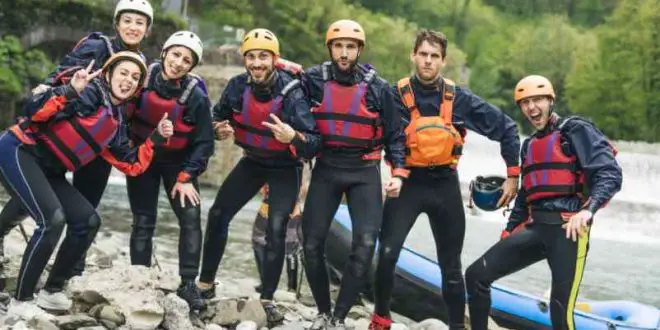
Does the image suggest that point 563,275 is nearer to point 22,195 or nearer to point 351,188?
point 351,188

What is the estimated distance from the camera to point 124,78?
18.2 feet

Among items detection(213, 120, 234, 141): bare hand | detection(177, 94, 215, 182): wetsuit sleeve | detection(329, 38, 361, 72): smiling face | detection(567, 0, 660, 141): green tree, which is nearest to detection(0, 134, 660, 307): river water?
detection(213, 120, 234, 141): bare hand

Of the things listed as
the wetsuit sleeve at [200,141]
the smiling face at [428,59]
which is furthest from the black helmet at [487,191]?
the wetsuit sleeve at [200,141]

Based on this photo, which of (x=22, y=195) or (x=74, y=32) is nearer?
(x=22, y=195)

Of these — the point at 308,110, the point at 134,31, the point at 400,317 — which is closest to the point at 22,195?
the point at 134,31

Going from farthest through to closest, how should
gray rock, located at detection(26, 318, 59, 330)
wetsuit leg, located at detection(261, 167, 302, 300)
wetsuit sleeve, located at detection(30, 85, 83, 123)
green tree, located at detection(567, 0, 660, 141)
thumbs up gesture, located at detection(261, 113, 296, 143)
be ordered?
green tree, located at detection(567, 0, 660, 141), wetsuit leg, located at detection(261, 167, 302, 300), thumbs up gesture, located at detection(261, 113, 296, 143), wetsuit sleeve, located at detection(30, 85, 83, 123), gray rock, located at detection(26, 318, 59, 330)

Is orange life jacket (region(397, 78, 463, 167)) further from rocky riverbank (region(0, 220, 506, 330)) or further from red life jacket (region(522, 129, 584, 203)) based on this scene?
rocky riverbank (region(0, 220, 506, 330))

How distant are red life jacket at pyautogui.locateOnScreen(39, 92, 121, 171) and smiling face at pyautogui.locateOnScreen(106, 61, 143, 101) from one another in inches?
4.2

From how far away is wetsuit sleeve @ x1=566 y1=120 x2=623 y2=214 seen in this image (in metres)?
5.29

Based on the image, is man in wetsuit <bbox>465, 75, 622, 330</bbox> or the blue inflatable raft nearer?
man in wetsuit <bbox>465, 75, 622, 330</bbox>

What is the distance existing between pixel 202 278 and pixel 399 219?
1742mm

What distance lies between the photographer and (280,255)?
6.18 meters

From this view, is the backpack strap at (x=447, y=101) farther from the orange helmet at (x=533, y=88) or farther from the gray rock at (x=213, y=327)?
the gray rock at (x=213, y=327)

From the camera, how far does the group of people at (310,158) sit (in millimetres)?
5402
